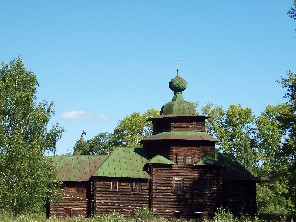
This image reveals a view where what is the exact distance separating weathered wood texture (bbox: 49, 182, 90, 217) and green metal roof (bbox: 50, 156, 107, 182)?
0.66 m

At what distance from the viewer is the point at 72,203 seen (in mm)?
40344

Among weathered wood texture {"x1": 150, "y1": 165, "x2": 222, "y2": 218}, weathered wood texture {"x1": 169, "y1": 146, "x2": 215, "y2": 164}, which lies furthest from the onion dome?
weathered wood texture {"x1": 150, "y1": 165, "x2": 222, "y2": 218}

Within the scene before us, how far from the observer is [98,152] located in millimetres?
73750

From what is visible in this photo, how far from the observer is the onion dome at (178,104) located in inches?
1648

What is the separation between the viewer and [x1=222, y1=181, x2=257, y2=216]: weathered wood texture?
40156 millimetres

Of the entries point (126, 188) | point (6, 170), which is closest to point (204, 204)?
point (126, 188)

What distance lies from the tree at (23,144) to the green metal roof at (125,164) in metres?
5.36

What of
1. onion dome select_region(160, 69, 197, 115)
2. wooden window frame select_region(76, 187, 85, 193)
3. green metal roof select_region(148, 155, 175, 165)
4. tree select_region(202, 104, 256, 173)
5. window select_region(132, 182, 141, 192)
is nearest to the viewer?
green metal roof select_region(148, 155, 175, 165)

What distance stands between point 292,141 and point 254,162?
44.0 m

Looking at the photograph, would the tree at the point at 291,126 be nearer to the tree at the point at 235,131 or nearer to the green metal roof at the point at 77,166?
the green metal roof at the point at 77,166

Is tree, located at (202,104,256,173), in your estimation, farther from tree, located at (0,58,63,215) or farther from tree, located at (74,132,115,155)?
tree, located at (0,58,63,215)

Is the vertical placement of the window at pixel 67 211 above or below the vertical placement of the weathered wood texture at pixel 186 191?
below

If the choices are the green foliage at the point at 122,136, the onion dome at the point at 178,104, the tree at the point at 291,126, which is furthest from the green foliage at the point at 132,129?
the tree at the point at 291,126

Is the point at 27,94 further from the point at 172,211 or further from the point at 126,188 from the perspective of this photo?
the point at 172,211
